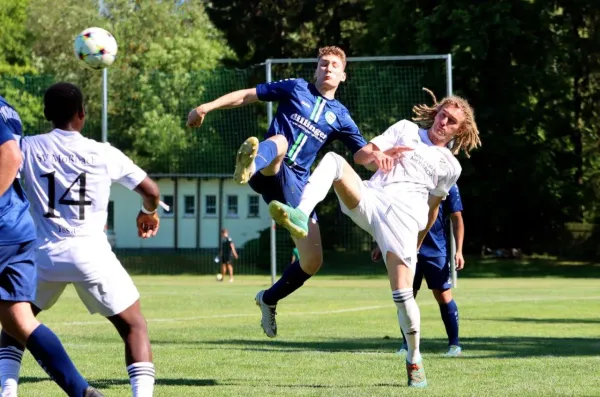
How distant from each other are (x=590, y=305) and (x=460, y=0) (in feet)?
66.3

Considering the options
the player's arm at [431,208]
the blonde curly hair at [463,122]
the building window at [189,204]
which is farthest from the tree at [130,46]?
the player's arm at [431,208]

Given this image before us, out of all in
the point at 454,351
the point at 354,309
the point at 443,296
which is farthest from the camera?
the point at 354,309

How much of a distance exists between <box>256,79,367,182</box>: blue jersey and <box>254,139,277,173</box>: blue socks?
22.2 inches

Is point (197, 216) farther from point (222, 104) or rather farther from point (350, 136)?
point (222, 104)

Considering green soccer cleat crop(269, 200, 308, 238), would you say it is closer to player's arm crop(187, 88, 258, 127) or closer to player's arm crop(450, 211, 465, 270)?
player's arm crop(187, 88, 258, 127)

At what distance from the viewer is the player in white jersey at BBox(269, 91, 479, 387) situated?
8.41 m

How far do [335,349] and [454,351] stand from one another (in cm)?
126

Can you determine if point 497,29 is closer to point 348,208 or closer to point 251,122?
point 251,122

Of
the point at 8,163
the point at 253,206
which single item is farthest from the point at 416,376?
the point at 253,206

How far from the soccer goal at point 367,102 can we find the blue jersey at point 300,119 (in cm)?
2051

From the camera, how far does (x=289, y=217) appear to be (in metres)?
8.05

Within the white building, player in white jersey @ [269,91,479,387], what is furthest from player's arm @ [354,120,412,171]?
the white building

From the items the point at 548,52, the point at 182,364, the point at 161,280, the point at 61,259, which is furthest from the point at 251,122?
the point at 61,259

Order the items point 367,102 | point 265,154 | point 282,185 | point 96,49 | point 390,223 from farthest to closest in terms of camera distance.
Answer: point 367,102, point 96,49, point 282,185, point 265,154, point 390,223
